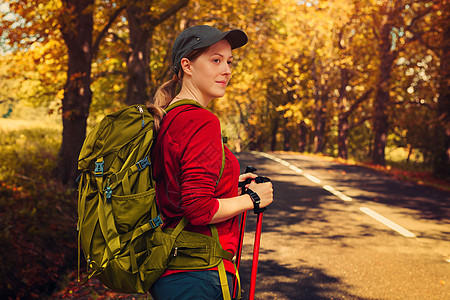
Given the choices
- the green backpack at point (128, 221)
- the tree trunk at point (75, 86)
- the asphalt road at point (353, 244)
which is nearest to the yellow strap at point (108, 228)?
the green backpack at point (128, 221)

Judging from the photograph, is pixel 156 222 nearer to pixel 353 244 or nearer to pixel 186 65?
pixel 186 65

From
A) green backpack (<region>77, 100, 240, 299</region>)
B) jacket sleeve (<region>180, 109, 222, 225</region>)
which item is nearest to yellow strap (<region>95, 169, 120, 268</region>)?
green backpack (<region>77, 100, 240, 299</region>)

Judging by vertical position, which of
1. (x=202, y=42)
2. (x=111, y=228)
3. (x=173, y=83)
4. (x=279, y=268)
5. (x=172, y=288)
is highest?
(x=202, y=42)

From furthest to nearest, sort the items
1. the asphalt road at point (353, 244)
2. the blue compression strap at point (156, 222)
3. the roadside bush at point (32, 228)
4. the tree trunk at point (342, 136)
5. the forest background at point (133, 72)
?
the tree trunk at point (342, 136)
the forest background at point (133, 72)
the roadside bush at point (32, 228)
the asphalt road at point (353, 244)
the blue compression strap at point (156, 222)

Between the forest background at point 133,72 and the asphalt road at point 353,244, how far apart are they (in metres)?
2.15

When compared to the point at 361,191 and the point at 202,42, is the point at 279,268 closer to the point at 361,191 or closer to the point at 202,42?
the point at 202,42

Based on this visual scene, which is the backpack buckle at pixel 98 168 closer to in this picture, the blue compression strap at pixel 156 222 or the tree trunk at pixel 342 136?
the blue compression strap at pixel 156 222

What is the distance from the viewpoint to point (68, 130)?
35.3ft

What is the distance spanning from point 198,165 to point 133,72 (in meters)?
11.9

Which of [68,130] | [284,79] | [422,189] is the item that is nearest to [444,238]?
[422,189]

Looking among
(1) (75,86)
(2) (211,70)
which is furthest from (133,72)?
(2) (211,70)

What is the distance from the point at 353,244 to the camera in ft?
21.9

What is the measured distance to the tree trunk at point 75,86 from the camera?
9961mm

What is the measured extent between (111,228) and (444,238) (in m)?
6.62
